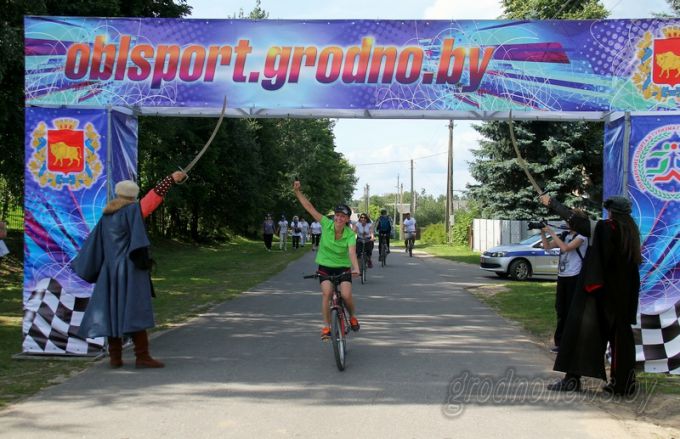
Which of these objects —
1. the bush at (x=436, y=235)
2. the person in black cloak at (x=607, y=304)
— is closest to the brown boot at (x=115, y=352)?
the person in black cloak at (x=607, y=304)

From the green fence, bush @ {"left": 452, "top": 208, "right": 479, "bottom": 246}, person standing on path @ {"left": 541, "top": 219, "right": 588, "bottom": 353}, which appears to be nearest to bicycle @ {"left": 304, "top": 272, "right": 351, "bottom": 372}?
person standing on path @ {"left": 541, "top": 219, "right": 588, "bottom": 353}

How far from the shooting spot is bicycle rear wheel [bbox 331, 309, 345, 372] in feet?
22.7

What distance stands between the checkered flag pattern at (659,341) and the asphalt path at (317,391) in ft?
3.58

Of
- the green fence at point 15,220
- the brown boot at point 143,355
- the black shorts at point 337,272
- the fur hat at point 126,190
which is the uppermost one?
the fur hat at point 126,190

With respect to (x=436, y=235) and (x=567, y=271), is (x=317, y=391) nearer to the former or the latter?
(x=567, y=271)

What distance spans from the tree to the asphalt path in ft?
65.0

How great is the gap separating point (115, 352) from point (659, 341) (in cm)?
603

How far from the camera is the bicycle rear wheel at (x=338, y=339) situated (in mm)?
6918

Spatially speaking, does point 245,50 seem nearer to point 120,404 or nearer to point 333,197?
point 120,404

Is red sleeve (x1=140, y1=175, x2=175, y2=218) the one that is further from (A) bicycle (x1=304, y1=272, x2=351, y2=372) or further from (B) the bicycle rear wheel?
(B) the bicycle rear wheel

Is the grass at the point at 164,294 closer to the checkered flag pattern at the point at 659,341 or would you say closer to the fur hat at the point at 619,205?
the fur hat at the point at 619,205

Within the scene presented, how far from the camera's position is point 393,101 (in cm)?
812

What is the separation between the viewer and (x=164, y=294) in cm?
1397

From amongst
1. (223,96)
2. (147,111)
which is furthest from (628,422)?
(147,111)
